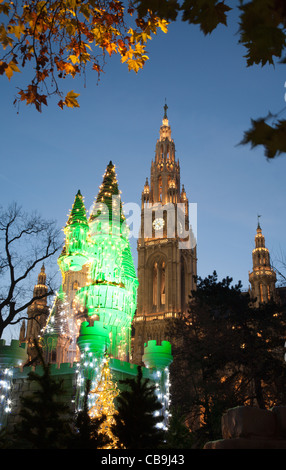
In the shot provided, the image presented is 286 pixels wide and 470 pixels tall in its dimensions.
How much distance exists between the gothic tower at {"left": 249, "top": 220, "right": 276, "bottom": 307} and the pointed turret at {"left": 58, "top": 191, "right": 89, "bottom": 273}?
135ft

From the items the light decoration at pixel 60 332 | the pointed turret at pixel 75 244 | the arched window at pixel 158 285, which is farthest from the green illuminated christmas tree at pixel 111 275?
the arched window at pixel 158 285

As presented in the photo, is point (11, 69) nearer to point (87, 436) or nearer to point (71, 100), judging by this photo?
point (71, 100)

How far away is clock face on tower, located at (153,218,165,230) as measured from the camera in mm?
66250

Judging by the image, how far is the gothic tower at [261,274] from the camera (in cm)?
6003

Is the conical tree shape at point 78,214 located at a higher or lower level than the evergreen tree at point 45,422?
higher

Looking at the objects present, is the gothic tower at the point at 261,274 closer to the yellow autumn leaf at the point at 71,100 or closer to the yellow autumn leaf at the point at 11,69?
the yellow autumn leaf at the point at 71,100

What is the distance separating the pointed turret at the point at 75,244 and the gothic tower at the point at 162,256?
35313 mm

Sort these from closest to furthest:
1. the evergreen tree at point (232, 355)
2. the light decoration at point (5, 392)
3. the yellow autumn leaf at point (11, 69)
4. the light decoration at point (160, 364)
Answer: the yellow autumn leaf at point (11, 69) < the light decoration at point (5, 392) < the light decoration at point (160, 364) < the evergreen tree at point (232, 355)

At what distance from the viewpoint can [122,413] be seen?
332 inches

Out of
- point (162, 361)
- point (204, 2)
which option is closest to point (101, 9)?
point (204, 2)

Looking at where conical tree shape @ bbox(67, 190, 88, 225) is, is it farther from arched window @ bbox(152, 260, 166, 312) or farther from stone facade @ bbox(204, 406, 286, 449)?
arched window @ bbox(152, 260, 166, 312)

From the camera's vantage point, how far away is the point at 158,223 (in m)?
66.6
